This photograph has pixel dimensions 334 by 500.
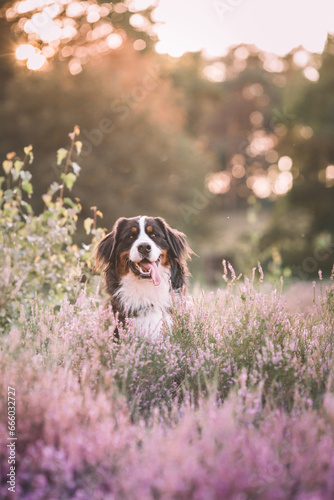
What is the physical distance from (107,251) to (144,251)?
0.58 meters

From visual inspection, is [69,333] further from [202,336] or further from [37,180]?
[37,180]

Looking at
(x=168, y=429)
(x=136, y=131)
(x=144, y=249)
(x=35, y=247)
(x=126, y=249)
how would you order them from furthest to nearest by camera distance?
(x=136, y=131) < (x=35, y=247) < (x=126, y=249) < (x=144, y=249) < (x=168, y=429)

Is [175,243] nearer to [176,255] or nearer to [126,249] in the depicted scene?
[176,255]

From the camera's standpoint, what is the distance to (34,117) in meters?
17.1

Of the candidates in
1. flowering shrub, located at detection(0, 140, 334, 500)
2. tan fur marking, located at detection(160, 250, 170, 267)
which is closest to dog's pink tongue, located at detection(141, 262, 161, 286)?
tan fur marking, located at detection(160, 250, 170, 267)

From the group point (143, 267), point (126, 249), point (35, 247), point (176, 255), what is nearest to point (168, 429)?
point (143, 267)

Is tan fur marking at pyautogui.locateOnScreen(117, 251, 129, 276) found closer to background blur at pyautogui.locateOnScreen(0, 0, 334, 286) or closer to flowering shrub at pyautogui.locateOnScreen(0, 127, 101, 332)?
flowering shrub at pyautogui.locateOnScreen(0, 127, 101, 332)

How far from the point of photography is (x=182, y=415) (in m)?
3.18

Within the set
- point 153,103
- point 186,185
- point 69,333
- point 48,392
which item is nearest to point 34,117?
point 153,103

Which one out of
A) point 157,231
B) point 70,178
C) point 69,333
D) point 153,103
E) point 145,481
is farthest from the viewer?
point 153,103

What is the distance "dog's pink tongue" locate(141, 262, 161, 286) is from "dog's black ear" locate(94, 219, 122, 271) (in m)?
0.40

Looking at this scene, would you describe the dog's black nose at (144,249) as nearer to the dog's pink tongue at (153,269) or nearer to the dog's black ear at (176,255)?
the dog's pink tongue at (153,269)

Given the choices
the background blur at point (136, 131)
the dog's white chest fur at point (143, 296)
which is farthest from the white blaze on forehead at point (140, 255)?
the background blur at point (136, 131)

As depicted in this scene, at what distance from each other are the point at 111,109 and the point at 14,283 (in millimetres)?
13814
